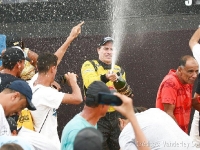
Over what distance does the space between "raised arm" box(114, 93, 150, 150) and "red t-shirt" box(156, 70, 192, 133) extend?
Result: 232 centimetres

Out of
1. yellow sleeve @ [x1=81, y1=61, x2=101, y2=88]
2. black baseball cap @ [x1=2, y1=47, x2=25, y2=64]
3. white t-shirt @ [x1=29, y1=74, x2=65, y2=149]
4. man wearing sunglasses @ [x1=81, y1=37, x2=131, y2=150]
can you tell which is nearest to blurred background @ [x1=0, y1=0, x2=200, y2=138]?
man wearing sunglasses @ [x1=81, y1=37, x2=131, y2=150]

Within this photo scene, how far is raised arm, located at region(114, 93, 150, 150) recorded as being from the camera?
407cm

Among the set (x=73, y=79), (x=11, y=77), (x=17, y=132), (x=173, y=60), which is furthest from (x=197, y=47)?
(x=17, y=132)

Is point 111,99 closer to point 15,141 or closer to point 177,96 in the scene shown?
point 15,141

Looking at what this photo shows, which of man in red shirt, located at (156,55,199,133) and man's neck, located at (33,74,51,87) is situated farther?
man in red shirt, located at (156,55,199,133)

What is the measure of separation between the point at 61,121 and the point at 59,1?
58.9 inches

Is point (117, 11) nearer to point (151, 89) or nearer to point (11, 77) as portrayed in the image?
point (151, 89)

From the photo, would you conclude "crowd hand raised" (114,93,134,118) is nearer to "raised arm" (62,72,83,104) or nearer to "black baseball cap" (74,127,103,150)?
"black baseball cap" (74,127,103,150)

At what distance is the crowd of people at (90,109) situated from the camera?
441cm

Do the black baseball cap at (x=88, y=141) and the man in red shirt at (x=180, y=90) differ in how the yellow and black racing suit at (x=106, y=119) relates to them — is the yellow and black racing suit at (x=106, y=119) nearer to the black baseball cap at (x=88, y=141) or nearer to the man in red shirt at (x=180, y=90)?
the man in red shirt at (x=180, y=90)

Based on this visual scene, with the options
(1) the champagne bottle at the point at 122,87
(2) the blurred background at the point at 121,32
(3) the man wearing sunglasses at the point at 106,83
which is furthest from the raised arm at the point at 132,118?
(2) the blurred background at the point at 121,32

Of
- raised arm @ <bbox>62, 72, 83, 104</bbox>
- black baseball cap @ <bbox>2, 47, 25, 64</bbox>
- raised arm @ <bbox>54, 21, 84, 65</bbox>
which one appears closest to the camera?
raised arm @ <bbox>62, 72, 83, 104</bbox>

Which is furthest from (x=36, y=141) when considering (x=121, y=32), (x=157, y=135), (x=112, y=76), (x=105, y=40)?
(x=121, y=32)

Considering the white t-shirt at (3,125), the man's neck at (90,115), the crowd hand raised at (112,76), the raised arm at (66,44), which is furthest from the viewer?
the raised arm at (66,44)
